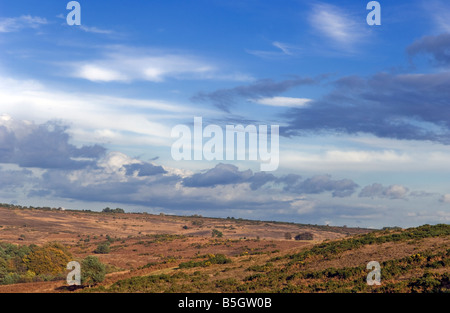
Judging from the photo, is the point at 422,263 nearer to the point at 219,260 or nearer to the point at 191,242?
the point at 219,260

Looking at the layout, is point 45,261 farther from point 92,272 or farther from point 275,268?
point 275,268

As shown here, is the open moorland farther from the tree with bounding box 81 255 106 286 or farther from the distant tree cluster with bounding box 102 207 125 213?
the distant tree cluster with bounding box 102 207 125 213

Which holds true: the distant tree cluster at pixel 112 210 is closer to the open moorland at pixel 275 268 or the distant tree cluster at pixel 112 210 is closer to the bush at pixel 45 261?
the open moorland at pixel 275 268

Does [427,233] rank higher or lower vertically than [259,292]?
higher

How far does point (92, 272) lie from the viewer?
128 ft

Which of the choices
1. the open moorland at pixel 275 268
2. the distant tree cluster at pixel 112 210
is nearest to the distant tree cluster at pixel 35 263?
the open moorland at pixel 275 268

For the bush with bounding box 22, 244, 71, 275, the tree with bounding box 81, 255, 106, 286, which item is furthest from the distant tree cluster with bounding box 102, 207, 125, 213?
the tree with bounding box 81, 255, 106, 286

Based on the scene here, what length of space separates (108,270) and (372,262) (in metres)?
34.3

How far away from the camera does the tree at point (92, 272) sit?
127 ft

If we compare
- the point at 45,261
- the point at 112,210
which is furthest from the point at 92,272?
the point at 112,210
